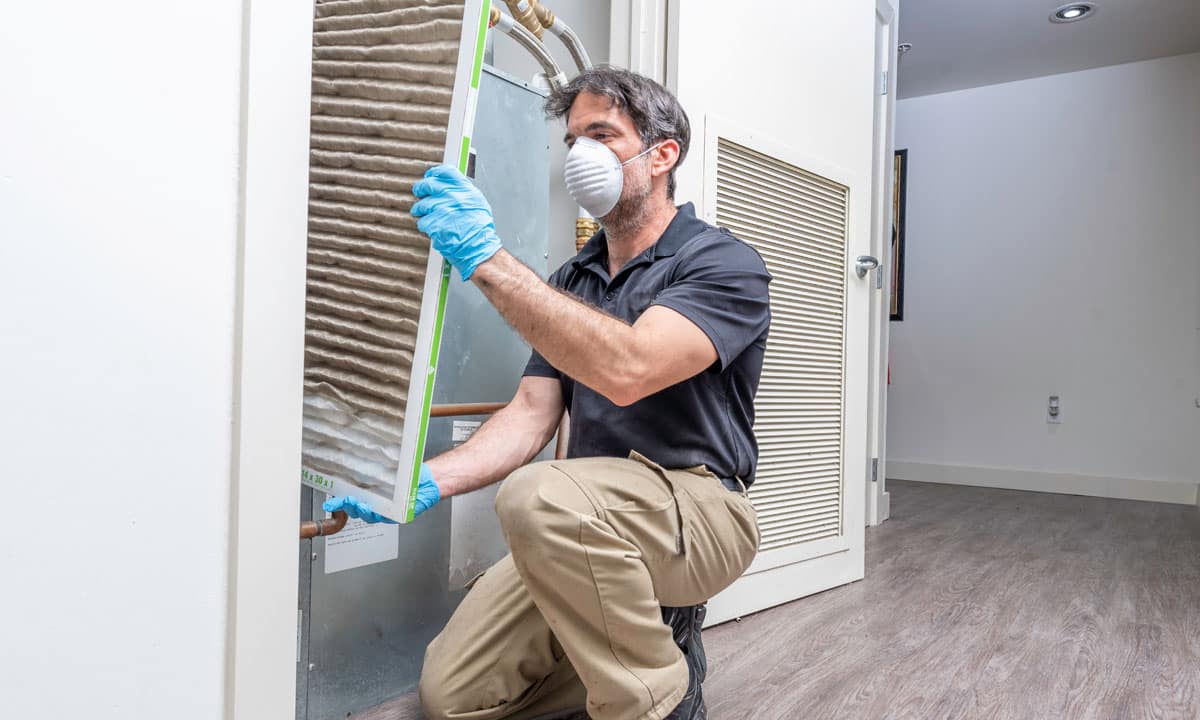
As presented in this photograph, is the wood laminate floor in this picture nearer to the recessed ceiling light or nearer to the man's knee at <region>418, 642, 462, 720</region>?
the man's knee at <region>418, 642, 462, 720</region>

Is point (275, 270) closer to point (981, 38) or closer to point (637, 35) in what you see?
point (637, 35)

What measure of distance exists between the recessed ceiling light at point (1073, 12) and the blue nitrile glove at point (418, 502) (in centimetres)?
393

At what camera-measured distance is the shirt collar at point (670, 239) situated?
141 cm

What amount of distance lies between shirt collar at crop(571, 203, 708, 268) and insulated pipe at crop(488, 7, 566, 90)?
286 mm

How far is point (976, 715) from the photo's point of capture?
56.2 inches

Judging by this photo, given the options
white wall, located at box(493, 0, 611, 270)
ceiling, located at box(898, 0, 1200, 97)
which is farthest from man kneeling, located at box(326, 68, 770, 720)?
ceiling, located at box(898, 0, 1200, 97)

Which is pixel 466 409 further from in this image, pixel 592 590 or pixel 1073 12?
pixel 1073 12

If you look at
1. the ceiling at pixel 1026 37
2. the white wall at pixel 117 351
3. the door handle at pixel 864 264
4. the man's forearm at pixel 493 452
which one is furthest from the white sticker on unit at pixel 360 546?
the ceiling at pixel 1026 37

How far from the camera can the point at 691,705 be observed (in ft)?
4.04

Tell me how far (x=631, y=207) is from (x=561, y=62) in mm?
688

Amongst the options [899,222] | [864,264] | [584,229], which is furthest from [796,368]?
[899,222]

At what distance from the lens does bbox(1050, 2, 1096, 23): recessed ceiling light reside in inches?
149

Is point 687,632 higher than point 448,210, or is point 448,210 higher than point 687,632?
point 448,210

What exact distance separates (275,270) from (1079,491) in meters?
4.75
